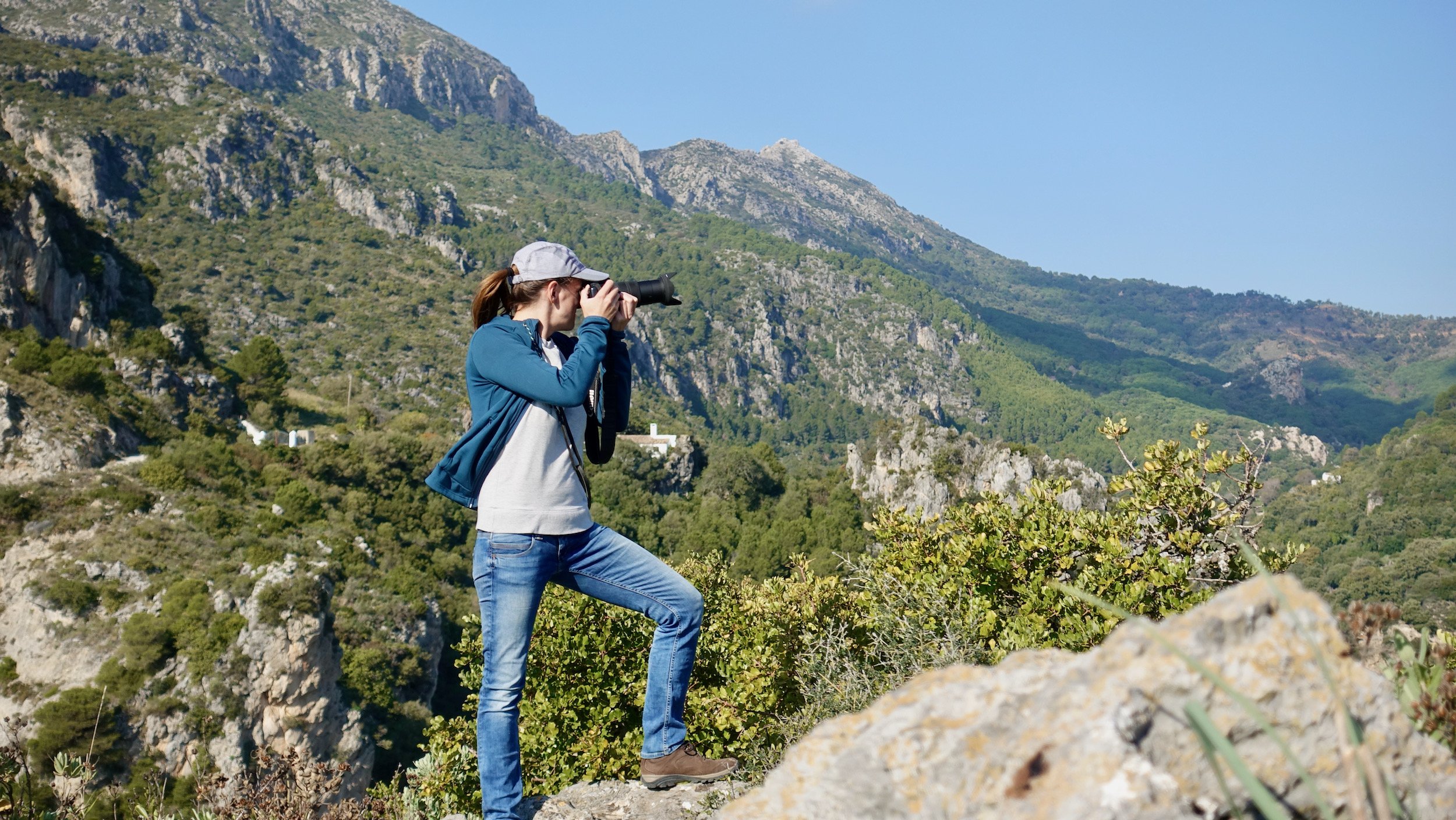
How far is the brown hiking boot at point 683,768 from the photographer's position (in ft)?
11.2

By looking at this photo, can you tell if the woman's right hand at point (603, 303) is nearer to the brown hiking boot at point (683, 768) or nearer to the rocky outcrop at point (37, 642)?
the brown hiking boot at point (683, 768)

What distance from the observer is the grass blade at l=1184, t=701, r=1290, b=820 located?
1035mm

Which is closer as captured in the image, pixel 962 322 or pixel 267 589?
pixel 267 589

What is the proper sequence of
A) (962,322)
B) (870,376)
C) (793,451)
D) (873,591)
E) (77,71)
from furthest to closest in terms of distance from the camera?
(962,322) < (870,376) < (793,451) < (77,71) < (873,591)

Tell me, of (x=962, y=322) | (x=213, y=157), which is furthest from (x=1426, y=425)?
(x=213, y=157)

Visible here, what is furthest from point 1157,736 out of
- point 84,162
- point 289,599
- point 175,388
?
point 84,162

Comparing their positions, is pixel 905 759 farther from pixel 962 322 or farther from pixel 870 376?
pixel 962 322

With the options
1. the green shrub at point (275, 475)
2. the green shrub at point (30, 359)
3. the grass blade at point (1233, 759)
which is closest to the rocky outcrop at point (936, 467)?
the green shrub at point (275, 475)

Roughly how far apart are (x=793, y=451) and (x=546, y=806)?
140441mm

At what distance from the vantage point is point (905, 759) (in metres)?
1.58

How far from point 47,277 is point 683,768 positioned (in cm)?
4364

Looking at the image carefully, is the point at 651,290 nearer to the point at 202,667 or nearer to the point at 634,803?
the point at 634,803

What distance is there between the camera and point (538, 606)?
315 cm

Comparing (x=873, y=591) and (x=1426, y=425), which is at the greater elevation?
(x=1426, y=425)
